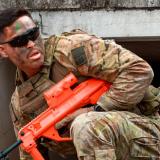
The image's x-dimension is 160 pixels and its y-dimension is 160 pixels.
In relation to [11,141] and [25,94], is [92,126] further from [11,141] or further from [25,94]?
[11,141]

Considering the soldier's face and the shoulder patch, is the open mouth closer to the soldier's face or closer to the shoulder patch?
the soldier's face

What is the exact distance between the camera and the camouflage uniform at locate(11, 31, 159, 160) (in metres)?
3.07

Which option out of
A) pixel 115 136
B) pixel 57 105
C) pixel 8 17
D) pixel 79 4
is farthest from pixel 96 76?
pixel 79 4

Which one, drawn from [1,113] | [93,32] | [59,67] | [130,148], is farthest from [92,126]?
[1,113]

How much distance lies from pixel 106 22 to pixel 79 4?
0.23 metres

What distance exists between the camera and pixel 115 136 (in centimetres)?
307

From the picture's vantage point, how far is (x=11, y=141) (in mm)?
4484

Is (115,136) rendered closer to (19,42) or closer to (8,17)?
(19,42)

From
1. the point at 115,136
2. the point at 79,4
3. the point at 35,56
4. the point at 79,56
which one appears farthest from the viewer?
the point at 79,4

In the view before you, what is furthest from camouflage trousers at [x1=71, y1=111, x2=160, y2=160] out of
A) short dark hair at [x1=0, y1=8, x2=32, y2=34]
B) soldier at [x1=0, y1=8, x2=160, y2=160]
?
short dark hair at [x1=0, y1=8, x2=32, y2=34]

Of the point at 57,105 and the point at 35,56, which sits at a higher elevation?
the point at 35,56

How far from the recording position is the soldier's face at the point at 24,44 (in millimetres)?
3312

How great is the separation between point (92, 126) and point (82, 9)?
115 centimetres

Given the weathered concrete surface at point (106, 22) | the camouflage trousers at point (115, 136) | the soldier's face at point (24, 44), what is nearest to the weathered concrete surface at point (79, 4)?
the weathered concrete surface at point (106, 22)
